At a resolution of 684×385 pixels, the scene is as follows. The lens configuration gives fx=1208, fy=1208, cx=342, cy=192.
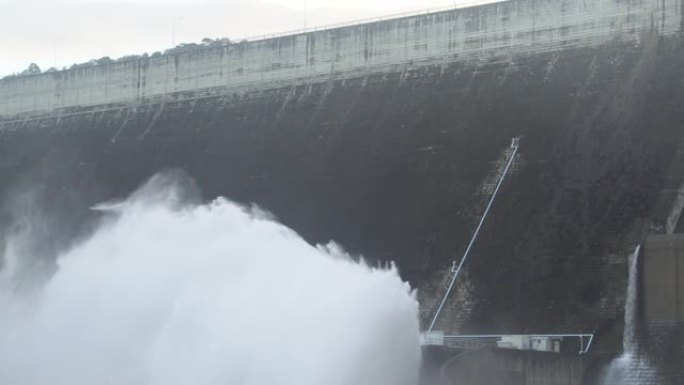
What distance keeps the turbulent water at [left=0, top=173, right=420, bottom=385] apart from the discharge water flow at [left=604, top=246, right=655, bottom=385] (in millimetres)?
4154

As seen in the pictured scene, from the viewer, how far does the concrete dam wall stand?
2525cm

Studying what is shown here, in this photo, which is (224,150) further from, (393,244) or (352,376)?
(352,376)

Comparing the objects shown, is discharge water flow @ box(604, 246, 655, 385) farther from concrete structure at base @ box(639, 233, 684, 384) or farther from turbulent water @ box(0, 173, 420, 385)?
turbulent water @ box(0, 173, 420, 385)

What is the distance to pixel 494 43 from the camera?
31.5 m

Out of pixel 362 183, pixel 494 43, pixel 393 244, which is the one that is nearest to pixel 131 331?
pixel 393 244

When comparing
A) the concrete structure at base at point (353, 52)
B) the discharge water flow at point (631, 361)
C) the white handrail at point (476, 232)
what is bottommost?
the discharge water flow at point (631, 361)

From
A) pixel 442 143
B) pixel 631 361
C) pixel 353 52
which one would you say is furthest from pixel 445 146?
pixel 631 361

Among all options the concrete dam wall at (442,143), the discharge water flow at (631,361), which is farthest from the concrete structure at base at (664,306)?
the concrete dam wall at (442,143)

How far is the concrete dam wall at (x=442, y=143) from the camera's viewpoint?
25250mm

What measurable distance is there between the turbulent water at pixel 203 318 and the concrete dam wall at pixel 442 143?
414 cm

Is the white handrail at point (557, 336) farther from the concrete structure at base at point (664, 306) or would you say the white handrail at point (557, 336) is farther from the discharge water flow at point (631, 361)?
the concrete structure at base at point (664, 306)

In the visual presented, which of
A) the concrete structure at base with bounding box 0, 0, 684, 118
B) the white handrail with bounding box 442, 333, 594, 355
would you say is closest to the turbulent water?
the white handrail with bounding box 442, 333, 594, 355

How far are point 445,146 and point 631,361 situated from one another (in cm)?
983

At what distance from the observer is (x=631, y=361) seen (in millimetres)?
21609
